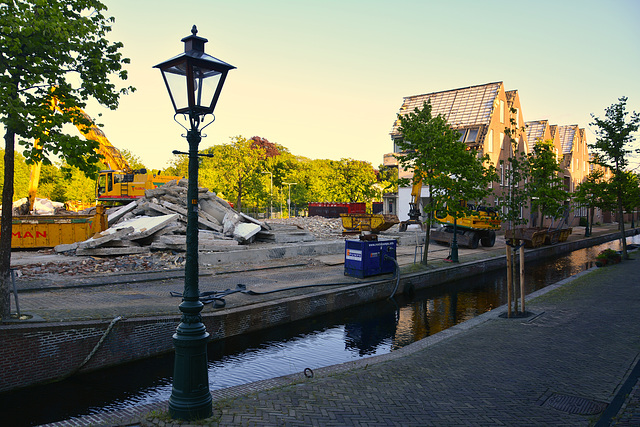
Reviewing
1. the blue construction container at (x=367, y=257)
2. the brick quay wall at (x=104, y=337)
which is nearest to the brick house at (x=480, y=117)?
the blue construction container at (x=367, y=257)

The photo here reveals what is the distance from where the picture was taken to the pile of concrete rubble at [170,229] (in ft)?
58.1

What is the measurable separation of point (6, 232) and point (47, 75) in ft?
9.64

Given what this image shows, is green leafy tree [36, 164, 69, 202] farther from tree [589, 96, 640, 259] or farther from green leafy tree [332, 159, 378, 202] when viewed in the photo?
tree [589, 96, 640, 259]

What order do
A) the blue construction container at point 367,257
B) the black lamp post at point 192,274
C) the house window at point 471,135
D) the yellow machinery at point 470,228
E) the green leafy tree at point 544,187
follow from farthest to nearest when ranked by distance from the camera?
the house window at point 471,135 < the green leafy tree at point 544,187 < the yellow machinery at point 470,228 < the blue construction container at point 367,257 < the black lamp post at point 192,274

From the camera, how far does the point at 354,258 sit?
16.0 metres

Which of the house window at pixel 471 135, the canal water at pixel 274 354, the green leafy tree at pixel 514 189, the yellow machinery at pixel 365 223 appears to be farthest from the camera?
the house window at pixel 471 135

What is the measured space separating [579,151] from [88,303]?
7119 centimetres

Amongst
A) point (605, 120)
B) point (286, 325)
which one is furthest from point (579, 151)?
point (286, 325)

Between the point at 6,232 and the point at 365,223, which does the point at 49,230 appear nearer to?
the point at 6,232

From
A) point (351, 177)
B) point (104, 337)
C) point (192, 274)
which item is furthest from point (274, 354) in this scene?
point (351, 177)

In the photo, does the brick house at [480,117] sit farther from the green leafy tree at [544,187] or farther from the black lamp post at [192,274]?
the black lamp post at [192,274]

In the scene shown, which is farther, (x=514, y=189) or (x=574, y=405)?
(x=514, y=189)

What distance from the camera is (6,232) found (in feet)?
27.6

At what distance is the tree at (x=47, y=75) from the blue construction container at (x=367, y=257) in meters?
9.32
